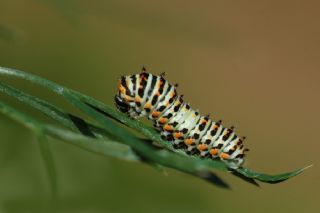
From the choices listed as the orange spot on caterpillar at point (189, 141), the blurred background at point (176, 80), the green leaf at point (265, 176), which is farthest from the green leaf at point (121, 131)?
the orange spot on caterpillar at point (189, 141)

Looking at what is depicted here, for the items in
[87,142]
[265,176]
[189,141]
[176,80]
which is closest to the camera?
[87,142]

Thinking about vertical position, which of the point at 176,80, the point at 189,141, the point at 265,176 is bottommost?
the point at 265,176

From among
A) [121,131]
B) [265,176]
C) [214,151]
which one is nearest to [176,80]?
[214,151]

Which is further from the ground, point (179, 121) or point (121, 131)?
point (179, 121)

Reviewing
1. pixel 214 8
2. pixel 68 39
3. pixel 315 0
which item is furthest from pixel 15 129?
pixel 315 0

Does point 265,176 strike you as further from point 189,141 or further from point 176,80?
point 176,80

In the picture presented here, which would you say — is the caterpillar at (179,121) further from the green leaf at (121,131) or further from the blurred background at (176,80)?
the green leaf at (121,131)
